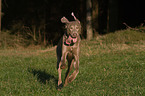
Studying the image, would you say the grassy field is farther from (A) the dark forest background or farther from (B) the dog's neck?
(A) the dark forest background

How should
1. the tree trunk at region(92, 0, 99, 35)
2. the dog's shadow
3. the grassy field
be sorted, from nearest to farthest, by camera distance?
the grassy field
the dog's shadow
the tree trunk at region(92, 0, 99, 35)

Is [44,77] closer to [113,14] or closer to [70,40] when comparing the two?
[70,40]

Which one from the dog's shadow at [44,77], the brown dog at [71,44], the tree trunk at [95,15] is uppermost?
the tree trunk at [95,15]

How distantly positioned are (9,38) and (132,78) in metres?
13.4

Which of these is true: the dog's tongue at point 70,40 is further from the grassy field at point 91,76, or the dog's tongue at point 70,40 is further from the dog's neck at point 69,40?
the grassy field at point 91,76

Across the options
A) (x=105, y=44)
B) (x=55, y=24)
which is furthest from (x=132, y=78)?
(x=55, y=24)

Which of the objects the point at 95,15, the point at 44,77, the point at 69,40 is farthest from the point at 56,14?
the point at 69,40

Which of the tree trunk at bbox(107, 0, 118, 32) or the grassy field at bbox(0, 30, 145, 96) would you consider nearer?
the grassy field at bbox(0, 30, 145, 96)

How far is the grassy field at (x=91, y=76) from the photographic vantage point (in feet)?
22.6

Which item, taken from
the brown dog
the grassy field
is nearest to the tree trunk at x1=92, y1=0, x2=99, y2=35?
the grassy field

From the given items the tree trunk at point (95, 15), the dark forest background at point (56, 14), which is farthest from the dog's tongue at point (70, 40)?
the dark forest background at point (56, 14)

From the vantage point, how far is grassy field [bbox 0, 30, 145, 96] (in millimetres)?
6883

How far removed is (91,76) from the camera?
8602 mm

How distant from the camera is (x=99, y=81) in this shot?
8016 millimetres
